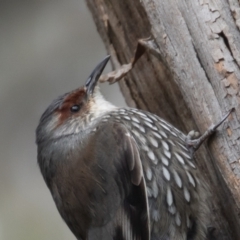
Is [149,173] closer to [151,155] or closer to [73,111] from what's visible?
[151,155]

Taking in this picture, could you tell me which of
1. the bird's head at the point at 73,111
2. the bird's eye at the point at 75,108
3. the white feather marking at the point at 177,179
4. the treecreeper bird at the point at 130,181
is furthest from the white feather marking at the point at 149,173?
the bird's eye at the point at 75,108

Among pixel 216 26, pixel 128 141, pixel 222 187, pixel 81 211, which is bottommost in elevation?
pixel 222 187

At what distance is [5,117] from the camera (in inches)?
283

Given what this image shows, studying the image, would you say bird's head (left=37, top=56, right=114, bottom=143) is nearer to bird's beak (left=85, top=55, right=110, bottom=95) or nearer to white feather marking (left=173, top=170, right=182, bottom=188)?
bird's beak (left=85, top=55, right=110, bottom=95)

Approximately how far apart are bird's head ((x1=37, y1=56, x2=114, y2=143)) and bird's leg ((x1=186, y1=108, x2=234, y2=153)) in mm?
547

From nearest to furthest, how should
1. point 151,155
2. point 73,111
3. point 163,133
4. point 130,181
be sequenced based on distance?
Result: point 130,181, point 151,155, point 163,133, point 73,111

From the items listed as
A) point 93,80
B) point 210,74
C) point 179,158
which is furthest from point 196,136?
point 93,80

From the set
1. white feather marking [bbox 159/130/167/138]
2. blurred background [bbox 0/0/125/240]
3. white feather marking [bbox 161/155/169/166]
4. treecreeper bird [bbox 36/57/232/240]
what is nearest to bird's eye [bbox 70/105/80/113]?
treecreeper bird [bbox 36/57/232/240]

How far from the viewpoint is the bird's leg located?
3248 mm

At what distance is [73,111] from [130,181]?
749 millimetres

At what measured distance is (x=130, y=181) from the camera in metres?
3.40

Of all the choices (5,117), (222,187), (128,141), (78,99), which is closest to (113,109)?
(78,99)

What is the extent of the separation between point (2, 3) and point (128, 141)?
13.8 ft

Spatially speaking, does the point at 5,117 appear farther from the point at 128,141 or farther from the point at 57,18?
the point at 128,141
